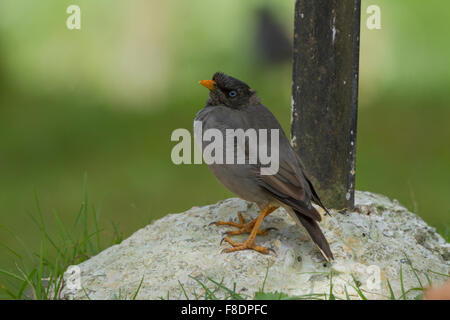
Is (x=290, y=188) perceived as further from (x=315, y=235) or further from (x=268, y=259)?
(x=268, y=259)

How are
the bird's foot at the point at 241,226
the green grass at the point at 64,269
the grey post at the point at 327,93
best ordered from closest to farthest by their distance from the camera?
the green grass at the point at 64,269, the bird's foot at the point at 241,226, the grey post at the point at 327,93

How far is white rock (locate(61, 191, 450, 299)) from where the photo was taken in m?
3.85

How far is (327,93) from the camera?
15.2 feet

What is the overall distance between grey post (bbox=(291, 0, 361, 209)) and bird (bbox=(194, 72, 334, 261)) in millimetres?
431

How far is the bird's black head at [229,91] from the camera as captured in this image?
4402mm

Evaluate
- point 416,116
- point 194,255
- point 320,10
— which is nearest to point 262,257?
point 194,255

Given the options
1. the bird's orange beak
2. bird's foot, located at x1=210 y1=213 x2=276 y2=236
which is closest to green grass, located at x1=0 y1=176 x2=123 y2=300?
bird's foot, located at x1=210 y1=213 x2=276 y2=236

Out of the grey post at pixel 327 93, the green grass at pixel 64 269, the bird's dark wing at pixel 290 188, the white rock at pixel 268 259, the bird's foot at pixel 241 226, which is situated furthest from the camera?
the grey post at pixel 327 93

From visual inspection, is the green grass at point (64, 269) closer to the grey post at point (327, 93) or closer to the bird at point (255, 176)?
the bird at point (255, 176)

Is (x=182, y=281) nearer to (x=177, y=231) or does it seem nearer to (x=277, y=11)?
(x=177, y=231)

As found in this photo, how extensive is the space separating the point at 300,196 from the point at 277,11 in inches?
237

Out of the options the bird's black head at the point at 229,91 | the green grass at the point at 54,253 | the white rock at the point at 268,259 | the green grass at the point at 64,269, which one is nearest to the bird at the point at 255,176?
the bird's black head at the point at 229,91

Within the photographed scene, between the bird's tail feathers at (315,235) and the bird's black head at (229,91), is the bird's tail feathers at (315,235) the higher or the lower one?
the lower one

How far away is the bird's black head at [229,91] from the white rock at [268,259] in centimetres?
83
